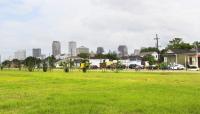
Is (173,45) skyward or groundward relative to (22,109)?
skyward

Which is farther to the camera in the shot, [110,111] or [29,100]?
[29,100]

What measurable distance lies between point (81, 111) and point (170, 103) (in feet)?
12.2

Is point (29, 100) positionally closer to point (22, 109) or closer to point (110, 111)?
point (22, 109)

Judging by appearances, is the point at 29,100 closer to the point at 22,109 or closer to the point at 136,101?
the point at 22,109

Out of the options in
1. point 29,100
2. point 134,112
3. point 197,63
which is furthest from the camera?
point 197,63

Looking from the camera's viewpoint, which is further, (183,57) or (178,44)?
(178,44)

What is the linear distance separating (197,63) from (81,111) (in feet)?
379

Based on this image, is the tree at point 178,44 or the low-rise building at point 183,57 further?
the tree at point 178,44

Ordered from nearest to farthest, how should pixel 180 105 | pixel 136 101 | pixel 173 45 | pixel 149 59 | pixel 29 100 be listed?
pixel 180 105 → pixel 136 101 → pixel 29 100 → pixel 149 59 → pixel 173 45

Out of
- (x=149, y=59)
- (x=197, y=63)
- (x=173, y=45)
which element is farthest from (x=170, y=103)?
(x=173, y=45)

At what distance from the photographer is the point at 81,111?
16.3 m

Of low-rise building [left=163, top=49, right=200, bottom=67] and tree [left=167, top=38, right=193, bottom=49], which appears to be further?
tree [left=167, top=38, right=193, bottom=49]

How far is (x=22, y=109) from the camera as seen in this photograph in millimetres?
17328

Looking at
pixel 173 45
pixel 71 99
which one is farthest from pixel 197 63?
pixel 71 99
